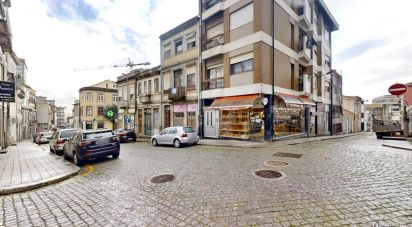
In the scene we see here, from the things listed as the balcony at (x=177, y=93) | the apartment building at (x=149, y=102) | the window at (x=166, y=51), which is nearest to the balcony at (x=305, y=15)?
the balcony at (x=177, y=93)

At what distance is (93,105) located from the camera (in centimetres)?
4406

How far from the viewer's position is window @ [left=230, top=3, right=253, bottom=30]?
14.7m

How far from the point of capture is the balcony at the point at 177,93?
64.6ft

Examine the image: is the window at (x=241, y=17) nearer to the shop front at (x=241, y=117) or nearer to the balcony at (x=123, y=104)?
the shop front at (x=241, y=117)

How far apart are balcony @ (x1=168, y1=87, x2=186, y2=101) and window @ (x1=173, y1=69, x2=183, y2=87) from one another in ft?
Result: 3.96

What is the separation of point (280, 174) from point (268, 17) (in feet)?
41.8

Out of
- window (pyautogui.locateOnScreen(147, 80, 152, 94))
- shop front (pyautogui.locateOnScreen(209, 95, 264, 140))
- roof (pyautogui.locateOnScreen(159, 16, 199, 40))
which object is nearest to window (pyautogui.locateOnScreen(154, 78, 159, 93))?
window (pyautogui.locateOnScreen(147, 80, 152, 94))

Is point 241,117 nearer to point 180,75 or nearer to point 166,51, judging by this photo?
point 180,75

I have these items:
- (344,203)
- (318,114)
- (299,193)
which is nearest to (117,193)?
(299,193)

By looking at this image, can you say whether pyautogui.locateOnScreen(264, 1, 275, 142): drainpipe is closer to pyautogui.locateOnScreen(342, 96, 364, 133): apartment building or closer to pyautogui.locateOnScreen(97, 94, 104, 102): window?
pyautogui.locateOnScreen(342, 96, 364, 133): apartment building

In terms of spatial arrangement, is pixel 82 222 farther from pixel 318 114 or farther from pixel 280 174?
pixel 318 114

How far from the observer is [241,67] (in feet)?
50.4

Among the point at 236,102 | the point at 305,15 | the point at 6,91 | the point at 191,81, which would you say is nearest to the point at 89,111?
the point at 6,91

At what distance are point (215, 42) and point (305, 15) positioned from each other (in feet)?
28.0
